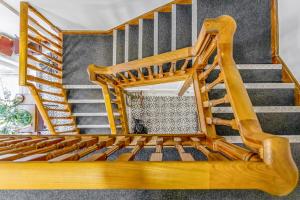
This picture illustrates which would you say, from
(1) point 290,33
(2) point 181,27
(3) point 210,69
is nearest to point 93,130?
(2) point 181,27

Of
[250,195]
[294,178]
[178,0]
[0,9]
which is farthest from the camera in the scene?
[0,9]

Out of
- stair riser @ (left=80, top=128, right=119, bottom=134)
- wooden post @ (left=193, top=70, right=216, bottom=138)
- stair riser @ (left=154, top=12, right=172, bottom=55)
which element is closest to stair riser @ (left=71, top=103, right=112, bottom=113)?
stair riser @ (left=80, top=128, right=119, bottom=134)

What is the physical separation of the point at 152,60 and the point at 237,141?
0.99m

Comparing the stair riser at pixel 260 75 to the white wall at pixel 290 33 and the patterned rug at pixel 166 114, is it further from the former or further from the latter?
the patterned rug at pixel 166 114

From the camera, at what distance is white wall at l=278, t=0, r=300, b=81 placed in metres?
2.31

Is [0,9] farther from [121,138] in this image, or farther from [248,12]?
[248,12]

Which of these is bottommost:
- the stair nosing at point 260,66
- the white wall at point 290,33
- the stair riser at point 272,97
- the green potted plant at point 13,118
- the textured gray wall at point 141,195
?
the textured gray wall at point 141,195

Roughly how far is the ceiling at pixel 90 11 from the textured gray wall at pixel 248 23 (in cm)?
82

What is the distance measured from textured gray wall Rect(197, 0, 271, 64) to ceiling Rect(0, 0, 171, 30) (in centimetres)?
82

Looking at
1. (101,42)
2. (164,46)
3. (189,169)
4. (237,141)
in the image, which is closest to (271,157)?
(189,169)

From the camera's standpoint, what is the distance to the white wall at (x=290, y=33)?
2.31 m

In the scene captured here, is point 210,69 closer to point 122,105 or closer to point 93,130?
point 122,105

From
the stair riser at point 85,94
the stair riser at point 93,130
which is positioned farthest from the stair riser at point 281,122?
the stair riser at point 93,130

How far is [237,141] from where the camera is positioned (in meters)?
1.92
